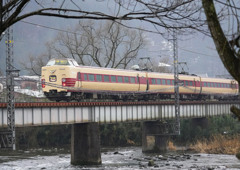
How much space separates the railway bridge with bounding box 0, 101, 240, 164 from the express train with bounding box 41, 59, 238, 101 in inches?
75.0

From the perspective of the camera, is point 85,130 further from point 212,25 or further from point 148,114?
point 212,25

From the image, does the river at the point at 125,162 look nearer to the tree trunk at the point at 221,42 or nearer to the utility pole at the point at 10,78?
the utility pole at the point at 10,78

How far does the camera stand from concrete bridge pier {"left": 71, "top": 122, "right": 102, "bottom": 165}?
4150cm

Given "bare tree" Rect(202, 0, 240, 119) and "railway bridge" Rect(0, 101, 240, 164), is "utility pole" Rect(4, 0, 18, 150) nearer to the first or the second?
"railway bridge" Rect(0, 101, 240, 164)

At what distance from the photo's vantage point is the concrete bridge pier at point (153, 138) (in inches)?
2117

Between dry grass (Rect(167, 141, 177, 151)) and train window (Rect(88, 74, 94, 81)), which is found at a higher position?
train window (Rect(88, 74, 94, 81))

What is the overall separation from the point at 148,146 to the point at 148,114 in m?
5.30

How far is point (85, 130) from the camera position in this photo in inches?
1658

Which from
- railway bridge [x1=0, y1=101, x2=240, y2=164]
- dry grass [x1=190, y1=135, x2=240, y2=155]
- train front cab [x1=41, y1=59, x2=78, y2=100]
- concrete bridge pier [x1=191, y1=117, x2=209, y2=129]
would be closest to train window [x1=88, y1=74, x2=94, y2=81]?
train front cab [x1=41, y1=59, x2=78, y2=100]

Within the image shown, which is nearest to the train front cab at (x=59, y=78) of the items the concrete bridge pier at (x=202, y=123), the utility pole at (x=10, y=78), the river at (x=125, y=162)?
the river at (x=125, y=162)

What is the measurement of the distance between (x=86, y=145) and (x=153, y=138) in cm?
1442

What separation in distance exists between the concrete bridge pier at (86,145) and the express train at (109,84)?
2.99 m

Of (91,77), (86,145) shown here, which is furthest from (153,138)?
(91,77)

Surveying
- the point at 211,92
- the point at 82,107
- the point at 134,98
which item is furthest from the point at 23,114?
the point at 211,92
